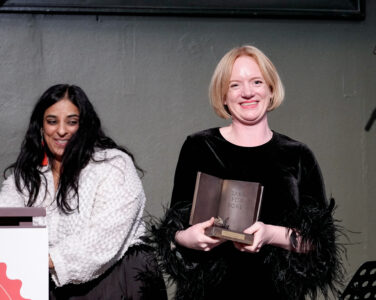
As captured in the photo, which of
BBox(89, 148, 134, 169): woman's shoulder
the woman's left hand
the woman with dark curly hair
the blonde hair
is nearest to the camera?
the woman's left hand

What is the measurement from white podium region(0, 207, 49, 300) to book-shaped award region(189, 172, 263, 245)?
21.8 inches

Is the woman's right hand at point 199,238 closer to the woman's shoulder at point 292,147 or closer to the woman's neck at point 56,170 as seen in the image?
the woman's shoulder at point 292,147

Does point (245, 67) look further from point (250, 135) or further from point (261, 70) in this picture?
point (250, 135)

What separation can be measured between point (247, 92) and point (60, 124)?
0.90 metres

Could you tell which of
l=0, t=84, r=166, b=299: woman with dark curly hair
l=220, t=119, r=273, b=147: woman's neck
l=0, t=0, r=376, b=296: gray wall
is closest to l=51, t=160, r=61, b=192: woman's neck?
l=0, t=84, r=166, b=299: woman with dark curly hair

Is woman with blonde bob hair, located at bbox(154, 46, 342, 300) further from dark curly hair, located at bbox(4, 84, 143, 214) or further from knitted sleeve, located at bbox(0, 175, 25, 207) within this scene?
knitted sleeve, located at bbox(0, 175, 25, 207)

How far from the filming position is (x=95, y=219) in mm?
2826

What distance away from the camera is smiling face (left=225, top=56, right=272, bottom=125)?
105 inches

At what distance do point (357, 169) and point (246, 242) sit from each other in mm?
1816

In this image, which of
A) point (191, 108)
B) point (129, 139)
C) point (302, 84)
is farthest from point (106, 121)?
point (302, 84)

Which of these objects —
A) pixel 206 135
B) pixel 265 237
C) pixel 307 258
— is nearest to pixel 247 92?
pixel 206 135

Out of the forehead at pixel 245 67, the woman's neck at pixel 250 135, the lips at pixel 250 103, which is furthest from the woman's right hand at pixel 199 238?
the forehead at pixel 245 67

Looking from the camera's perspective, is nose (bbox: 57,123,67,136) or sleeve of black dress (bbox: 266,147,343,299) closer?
sleeve of black dress (bbox: 266,147,343,299)

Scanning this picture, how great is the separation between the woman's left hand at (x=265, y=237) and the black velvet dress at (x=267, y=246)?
5cm
